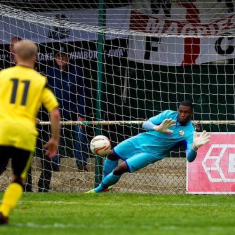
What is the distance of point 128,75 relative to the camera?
15.9 meters

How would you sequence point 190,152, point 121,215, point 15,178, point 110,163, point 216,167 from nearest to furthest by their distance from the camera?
point 15,178 → point 121,215 → point 190,152 → point 110,163 → point 216,167

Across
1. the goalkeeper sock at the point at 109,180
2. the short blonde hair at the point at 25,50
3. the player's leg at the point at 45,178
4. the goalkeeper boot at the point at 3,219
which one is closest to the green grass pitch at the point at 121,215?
the goalkeeper boot at the point at 3,219

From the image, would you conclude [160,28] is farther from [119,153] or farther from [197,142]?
[197,142]

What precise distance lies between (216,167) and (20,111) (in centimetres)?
596

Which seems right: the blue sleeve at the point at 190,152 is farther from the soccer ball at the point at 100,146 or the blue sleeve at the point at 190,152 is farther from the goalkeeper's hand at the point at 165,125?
the soccer ball at the point at 100,146

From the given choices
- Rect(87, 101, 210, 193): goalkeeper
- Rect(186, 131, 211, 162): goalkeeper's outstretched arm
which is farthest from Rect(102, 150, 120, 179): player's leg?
Rect(186, 131, 211, 162): goalkeeper's outstretched arm

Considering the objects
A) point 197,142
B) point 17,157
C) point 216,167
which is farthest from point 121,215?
point 216,167

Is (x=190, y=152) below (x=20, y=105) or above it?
below

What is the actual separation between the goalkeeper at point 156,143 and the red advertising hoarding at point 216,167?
764mm

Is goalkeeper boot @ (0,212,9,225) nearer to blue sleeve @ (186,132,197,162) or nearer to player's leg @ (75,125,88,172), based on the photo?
blue sleeve @ (186,132,197,162)

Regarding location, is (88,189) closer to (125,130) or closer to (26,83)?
(125,130)

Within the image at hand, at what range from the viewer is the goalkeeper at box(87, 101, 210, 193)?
483 inches

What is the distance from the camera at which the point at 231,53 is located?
1542 cm

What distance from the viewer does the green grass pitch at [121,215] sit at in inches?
300
